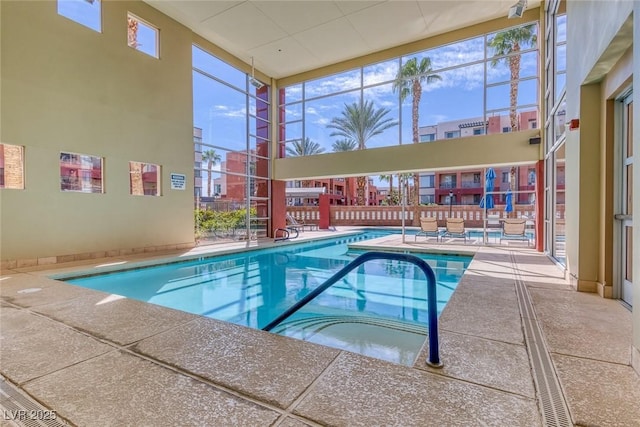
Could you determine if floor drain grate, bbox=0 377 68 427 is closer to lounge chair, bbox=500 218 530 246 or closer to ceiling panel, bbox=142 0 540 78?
ceiling panel, bbox=142 0 540 78

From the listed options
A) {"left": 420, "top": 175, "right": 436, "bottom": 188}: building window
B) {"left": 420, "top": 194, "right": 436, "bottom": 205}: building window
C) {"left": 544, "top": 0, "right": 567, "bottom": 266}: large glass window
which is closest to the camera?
{"left": 544, "top": 0, "right": 567, "bottom": 266}: large glass window

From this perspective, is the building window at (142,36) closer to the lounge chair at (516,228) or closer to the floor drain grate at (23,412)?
the floor drain grate at (23,412)

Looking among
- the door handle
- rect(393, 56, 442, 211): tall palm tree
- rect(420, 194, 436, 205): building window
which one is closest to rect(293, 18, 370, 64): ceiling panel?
rect(393, 56, 442, 211): tall palm tree

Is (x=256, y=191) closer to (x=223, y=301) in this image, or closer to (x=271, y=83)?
(x=271, y=83)

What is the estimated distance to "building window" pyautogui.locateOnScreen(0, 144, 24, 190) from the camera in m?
5.42

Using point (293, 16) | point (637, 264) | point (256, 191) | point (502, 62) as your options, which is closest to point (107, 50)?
point (293, 16)

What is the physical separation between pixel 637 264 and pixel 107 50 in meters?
9.30

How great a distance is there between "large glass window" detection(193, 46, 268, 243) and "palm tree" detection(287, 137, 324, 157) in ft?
1.18

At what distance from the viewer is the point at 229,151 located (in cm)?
1015

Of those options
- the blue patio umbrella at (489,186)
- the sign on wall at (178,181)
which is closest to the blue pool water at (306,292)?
the sign on wall at (178,181)

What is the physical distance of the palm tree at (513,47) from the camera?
319 inches

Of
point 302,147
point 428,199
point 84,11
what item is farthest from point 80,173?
point 428,199

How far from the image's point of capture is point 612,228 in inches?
131

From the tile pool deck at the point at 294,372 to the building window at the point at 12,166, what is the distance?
3.82 metres
